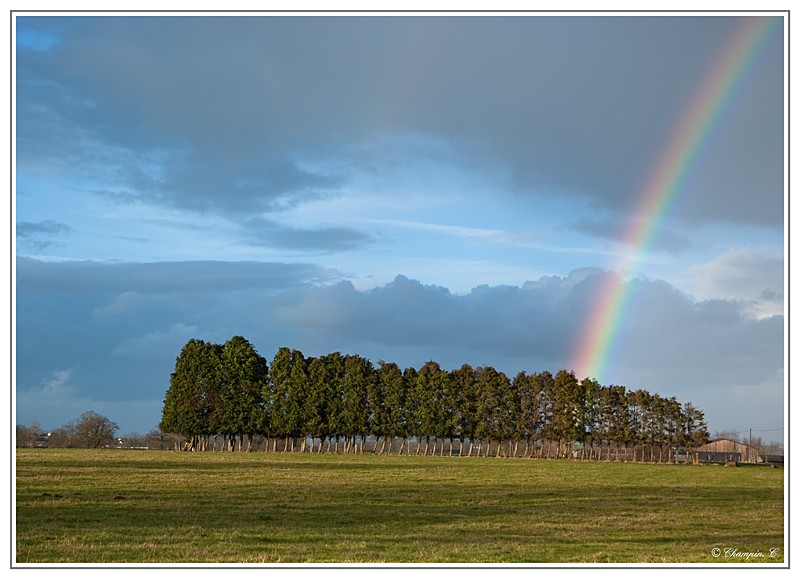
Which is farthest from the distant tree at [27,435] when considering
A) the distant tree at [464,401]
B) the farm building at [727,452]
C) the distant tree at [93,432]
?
the farm building at [727,452]

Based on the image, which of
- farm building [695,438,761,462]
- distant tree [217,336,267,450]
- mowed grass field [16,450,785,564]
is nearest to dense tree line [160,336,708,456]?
distant tree [217,336,267,450]

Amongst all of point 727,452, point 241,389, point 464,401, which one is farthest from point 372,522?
point 727,452

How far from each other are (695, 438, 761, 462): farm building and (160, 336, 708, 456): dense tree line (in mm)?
23062

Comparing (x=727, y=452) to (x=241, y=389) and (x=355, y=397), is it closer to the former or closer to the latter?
(x=355, y=397)

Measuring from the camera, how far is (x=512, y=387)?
10369 cm

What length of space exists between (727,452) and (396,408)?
63543 millimetres

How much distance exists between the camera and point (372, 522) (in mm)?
21516

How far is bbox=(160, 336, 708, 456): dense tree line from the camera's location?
96750mm

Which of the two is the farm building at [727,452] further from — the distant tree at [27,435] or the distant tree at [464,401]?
the distant tree at [27,435]

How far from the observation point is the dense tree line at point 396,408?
9675cm

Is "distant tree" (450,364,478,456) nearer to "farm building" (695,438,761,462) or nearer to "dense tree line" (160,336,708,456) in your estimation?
"dense tree line" (160,336,708,456)
